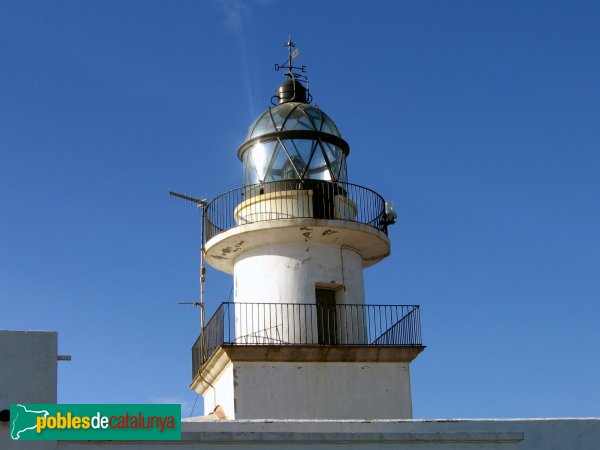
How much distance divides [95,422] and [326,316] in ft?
20.5

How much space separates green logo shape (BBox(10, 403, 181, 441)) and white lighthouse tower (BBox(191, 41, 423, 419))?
13.6 ft

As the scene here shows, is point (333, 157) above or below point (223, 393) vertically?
above

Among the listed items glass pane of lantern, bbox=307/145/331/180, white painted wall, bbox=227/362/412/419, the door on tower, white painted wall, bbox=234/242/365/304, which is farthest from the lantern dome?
white painted wall, bbox=227/362/412/419

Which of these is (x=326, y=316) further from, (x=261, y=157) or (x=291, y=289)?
(x=261, y=157)

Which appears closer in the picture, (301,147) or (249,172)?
(301,147)

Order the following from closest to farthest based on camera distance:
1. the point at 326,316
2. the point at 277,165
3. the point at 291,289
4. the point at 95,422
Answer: the point at 95,422
the point at 291,289
the point at 326,316
the point at 277,165

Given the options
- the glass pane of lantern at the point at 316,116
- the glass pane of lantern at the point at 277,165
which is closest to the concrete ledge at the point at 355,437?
the glass pane of lantern at the point at 277,165

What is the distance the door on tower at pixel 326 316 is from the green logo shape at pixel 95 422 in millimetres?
5292

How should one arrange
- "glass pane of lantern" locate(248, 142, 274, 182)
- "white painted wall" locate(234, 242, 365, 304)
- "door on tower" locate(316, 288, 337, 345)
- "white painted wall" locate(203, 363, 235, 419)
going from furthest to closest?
1. "glass pane of lantern" locate(248, 142, 274, 182)
2. "white painted wall" locate(234, 242, 365, 304)
3. "door on tower" locate(316, 288, 337, 345)
4. "white painted wall" locate(203, 363, 235, 419)

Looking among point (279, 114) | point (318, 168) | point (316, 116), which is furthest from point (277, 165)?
point (316, 116)

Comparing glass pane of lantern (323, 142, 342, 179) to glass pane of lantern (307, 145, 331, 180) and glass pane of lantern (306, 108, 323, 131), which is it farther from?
glass pane of lantern (306, 108, 323, 131)

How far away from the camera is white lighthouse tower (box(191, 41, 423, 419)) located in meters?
17.3

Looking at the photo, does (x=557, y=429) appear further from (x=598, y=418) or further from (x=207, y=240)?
(x=207, y=240)

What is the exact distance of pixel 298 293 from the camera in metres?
18.2
